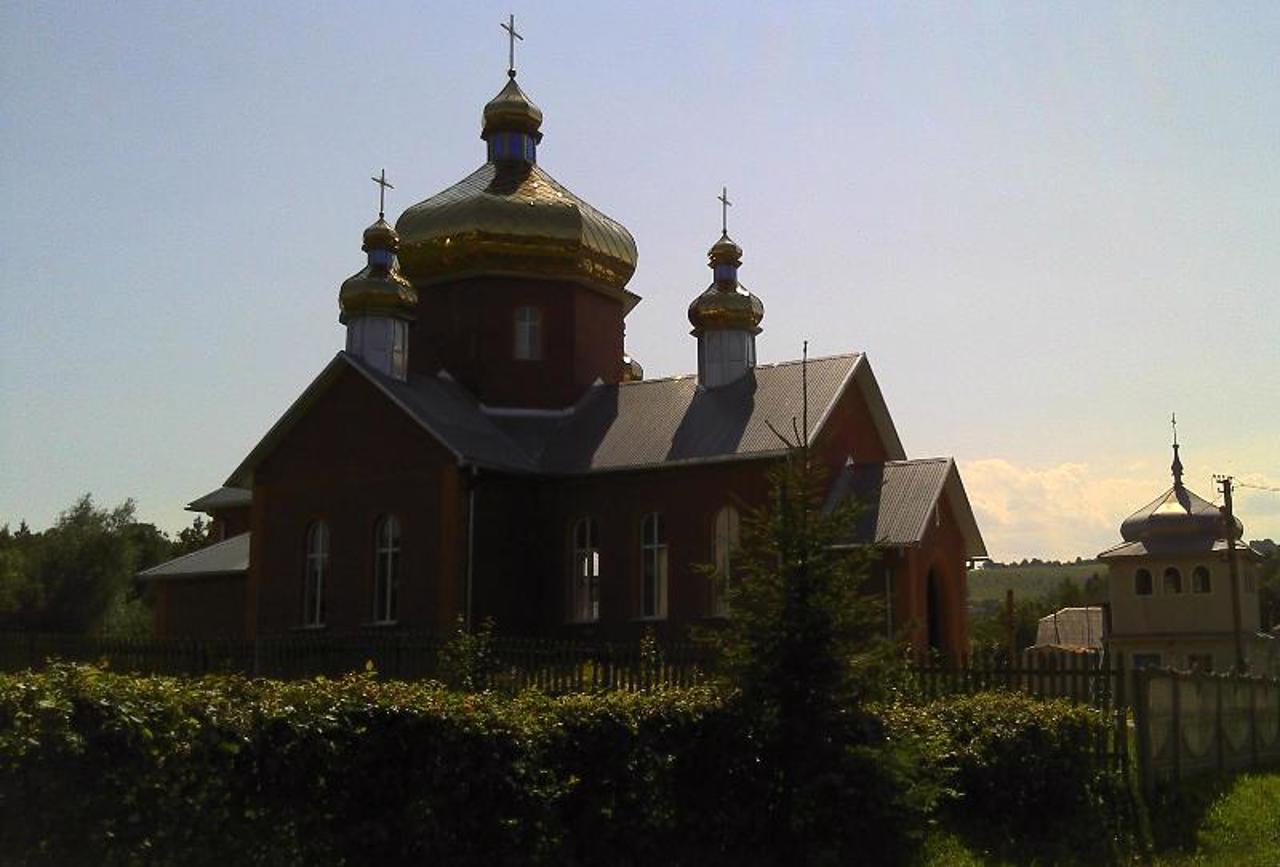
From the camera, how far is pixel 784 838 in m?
10.7

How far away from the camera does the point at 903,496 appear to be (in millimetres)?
24469

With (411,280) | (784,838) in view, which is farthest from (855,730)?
(411,280)

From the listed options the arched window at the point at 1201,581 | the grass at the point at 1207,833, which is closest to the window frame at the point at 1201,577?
the arched window at the point at 1201,581

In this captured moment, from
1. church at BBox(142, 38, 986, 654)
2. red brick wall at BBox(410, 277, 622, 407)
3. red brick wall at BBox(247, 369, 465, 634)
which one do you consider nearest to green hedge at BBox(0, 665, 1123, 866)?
church at BBox(142, 38, 986, 654)

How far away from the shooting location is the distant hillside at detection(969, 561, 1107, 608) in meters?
148

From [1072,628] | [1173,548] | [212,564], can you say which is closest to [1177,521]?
[1173,548]

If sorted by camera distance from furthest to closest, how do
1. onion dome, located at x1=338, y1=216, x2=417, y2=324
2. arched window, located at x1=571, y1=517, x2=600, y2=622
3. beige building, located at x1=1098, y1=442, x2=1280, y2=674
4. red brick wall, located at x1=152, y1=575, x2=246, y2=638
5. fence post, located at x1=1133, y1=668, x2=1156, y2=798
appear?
beige building, located at x1=1098, y1=442, x2=1280, y2=674
red brick wall, located at x1=152, y1=575, x2=246, y2=638
onion dome, located at x1=338, y1=216, x2=417, y2=324
arched window, located at x1=571, y1=517, x2=600, y2=622
fence post, located at x1=1133, y1=668, x2=1156, y2=798

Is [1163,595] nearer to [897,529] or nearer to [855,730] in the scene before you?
[897,529]

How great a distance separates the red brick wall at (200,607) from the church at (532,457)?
7 centimetres

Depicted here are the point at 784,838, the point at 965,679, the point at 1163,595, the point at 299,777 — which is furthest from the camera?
the point at 1163,595

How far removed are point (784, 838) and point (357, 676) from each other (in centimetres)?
364

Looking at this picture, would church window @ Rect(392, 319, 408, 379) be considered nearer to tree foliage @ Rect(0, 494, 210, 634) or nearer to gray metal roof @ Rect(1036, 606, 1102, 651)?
tree foliage @ Rect(0, 494, 210, 634)

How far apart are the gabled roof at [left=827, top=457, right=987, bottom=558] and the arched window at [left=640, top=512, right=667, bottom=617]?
10.3ft

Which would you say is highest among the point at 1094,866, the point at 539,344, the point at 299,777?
the point at 539,344
